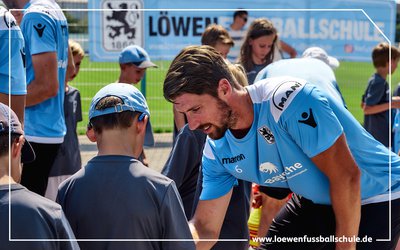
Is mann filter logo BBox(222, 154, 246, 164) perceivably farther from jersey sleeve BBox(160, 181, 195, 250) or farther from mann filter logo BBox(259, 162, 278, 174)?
jersey sleeve BBox(160, 181, 195, 250)

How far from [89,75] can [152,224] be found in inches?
346

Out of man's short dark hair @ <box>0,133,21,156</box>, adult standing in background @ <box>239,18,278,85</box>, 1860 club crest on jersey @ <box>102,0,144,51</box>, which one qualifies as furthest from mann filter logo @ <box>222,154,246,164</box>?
1860 club crest on jersey @ <box>102,0,144,51</box>

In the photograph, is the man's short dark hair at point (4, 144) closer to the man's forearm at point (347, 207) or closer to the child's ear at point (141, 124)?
the child's ear at point (141, 124)

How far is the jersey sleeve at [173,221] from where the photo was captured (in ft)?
8.38

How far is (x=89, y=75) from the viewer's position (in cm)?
1116

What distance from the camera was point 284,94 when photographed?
2.72 m

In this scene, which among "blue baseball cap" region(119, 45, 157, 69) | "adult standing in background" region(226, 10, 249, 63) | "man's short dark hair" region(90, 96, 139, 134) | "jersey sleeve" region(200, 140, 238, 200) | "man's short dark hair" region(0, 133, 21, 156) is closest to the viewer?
"man's short dark hair" region(0, 133, 21, 156)

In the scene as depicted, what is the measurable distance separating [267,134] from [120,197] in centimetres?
65

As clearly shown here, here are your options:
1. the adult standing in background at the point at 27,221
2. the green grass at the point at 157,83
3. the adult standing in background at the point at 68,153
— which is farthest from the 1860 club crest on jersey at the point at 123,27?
the adult standing in background at the point at 27,221

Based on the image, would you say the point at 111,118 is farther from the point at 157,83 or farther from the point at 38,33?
the point at 157,83

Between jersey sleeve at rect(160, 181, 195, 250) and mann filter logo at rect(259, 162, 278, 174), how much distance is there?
519 mm

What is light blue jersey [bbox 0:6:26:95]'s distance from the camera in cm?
331

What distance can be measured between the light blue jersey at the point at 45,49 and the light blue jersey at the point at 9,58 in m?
0.55

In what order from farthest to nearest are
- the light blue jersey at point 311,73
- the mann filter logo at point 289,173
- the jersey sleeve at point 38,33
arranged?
1. the jersey sleeve at point 38,33
2. the light blue jersey at point 311,73
3. the mann filter logo at point 289,173
